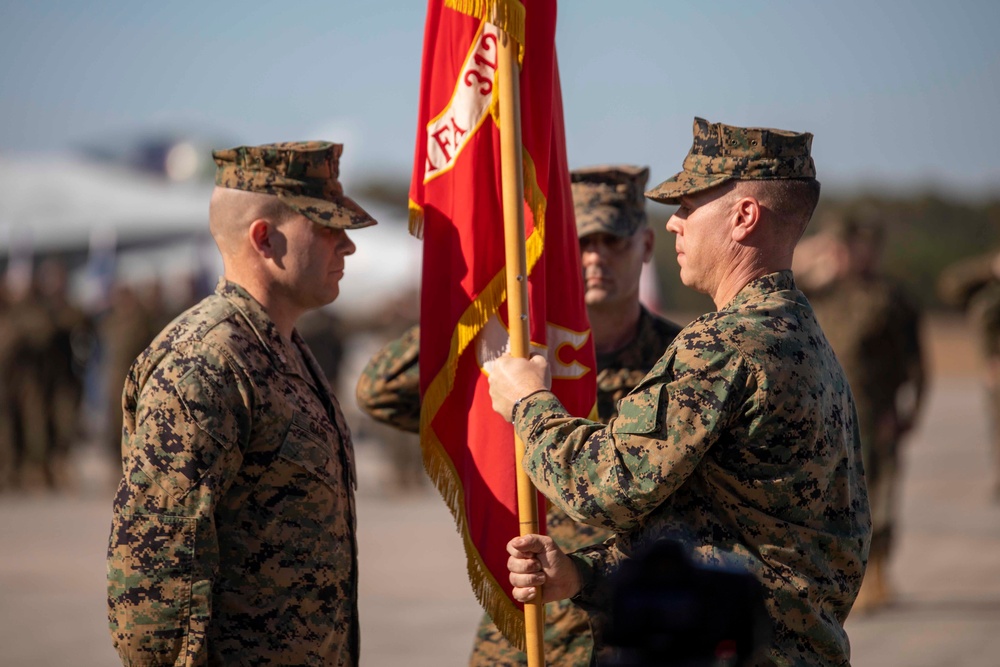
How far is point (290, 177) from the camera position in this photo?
11.9ft

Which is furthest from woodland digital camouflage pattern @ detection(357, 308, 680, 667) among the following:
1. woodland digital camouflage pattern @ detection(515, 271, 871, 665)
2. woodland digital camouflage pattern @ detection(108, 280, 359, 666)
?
woodland digital camouflage pattern @ detection(515, 271, 871, 665)

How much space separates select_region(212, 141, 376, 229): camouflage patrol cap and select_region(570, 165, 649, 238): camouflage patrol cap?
1.12m

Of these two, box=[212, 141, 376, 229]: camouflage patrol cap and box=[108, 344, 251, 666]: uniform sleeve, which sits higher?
box=[212, 141, 376, 229]: camouflage patrol cap

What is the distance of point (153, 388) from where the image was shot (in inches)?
129

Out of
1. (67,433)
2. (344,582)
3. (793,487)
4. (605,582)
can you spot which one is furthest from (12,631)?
(67,433)

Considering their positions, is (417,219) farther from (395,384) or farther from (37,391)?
(37,391)

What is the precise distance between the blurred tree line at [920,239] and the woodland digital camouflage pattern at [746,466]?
3622cm

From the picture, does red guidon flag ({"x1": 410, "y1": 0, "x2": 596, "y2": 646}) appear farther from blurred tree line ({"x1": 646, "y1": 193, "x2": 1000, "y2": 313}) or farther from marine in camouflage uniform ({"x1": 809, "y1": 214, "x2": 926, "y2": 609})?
blurred tree line ({"x1": 646, "y1": 193, "x2": 1000, "y2": 313})

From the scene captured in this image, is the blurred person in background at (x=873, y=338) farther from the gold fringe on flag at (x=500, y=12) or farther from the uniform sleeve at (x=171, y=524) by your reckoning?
the uniform sleeve at (x=171, y=524)

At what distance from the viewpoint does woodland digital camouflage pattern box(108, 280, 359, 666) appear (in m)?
3.14

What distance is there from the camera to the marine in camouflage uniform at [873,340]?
8953 mm

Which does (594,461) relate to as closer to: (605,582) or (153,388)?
(605,582)

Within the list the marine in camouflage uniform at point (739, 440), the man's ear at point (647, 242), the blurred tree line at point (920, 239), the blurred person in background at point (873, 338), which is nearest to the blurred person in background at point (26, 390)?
the blurred person in background at point (873, 338)

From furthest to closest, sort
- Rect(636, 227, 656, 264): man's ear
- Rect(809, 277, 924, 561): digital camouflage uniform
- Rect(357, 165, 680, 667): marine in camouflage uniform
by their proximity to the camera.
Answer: Rect(809, 277, 924, 561): digital camouflage uniform < Rect(636, 227, 656, 264): man's ear < Rect(357, 165, 680, 667): marine in camouflage uniform
